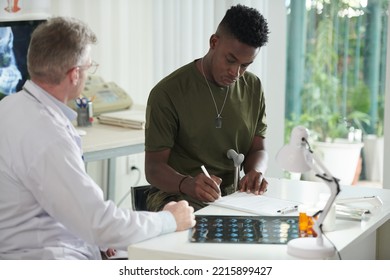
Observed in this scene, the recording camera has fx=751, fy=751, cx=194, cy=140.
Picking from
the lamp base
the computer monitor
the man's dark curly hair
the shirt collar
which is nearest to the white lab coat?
the shirt collar

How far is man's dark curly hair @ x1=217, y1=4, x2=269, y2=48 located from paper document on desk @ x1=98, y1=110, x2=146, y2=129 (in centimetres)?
124

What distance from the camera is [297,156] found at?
1794mm

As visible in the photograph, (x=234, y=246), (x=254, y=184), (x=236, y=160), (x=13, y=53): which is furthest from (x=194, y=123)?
(x=13, y=53)

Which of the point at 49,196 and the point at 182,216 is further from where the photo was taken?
the point at 182,216

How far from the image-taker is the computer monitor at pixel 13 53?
3.56 meters

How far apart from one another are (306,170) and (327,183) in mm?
63

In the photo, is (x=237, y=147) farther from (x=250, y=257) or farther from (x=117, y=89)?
(x=117, y=89)

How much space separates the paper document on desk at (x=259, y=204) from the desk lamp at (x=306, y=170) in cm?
33

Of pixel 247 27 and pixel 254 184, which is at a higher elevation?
pixel 247 27

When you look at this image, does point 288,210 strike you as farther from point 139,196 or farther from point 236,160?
point 139,196

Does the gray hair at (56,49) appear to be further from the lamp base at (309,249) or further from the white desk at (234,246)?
the lamp base at (309,249)

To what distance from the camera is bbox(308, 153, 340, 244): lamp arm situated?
5.76 feet

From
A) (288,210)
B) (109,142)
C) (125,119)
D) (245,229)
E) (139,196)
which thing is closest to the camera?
(245,229)
